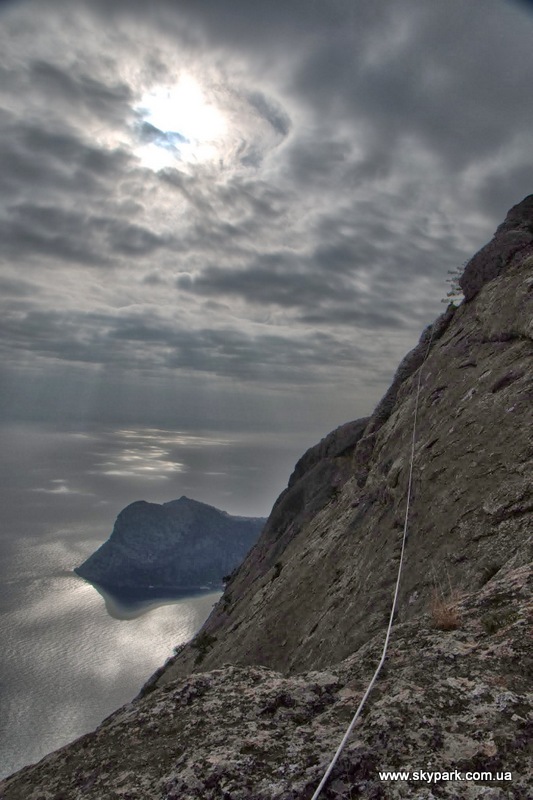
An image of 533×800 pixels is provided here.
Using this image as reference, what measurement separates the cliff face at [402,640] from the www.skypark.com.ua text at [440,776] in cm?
6

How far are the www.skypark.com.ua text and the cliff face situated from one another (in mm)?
56

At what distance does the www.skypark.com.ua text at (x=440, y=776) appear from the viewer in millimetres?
4254

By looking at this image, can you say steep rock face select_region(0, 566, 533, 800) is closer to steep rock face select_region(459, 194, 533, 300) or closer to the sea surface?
steep rock face select_region(459, 194, 533, 300)

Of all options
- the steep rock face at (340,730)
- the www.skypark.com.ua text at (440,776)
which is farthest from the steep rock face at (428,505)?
the www.skypark.com.ua text at (440,776)

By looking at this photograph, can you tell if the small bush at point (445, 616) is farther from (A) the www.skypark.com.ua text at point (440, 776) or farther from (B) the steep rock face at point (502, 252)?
(B) the steep rock face at point (502, 252)

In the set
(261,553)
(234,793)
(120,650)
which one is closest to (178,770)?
(234,793)

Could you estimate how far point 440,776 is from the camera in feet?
14.5

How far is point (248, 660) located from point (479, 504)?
14.6 meters

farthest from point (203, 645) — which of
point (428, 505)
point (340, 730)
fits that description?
point (340, 730)

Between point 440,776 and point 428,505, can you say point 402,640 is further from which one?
point 428,505

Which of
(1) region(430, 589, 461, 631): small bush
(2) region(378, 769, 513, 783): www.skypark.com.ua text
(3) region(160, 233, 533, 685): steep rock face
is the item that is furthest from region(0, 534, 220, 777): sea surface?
(2) region(378, 769, 513, 783): www.skypark.com.ua text

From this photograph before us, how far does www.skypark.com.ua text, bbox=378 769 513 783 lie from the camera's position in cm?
425

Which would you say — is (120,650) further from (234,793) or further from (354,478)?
(234,793)

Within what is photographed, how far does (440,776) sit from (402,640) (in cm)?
299
